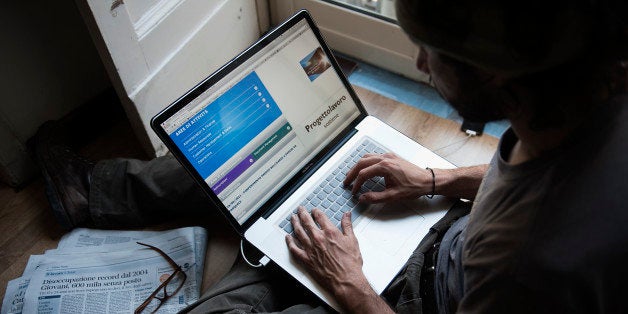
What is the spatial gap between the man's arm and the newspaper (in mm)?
507

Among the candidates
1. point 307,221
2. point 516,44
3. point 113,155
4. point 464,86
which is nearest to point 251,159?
point 307,221

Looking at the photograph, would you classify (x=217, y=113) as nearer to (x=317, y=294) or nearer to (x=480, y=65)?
(x=317, y=294)

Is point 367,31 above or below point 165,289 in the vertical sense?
above

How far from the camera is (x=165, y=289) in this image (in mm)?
1120

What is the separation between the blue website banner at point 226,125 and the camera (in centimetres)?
91

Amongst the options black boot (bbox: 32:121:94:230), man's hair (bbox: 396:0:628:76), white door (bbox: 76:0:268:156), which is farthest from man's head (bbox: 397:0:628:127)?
black boot (bbox: 32:121:94:230)

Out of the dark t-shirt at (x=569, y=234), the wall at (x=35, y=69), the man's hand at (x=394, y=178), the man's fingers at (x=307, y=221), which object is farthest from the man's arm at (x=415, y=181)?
the wall at (x=35, y=69)

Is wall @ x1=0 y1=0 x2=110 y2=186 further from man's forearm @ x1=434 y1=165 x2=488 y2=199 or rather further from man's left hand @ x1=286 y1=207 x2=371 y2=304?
man's forearm @ x1=434 y1=165 x2=488 y2=199

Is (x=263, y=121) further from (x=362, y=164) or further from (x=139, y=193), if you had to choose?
(x=139, y=193)

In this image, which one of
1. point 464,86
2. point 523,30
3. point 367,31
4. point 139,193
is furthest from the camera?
point 367,31

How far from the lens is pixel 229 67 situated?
93cm

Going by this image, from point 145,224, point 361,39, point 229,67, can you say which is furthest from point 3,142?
point 361,39

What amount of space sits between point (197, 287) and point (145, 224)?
0.27m

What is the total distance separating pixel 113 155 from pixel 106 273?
0.51m
